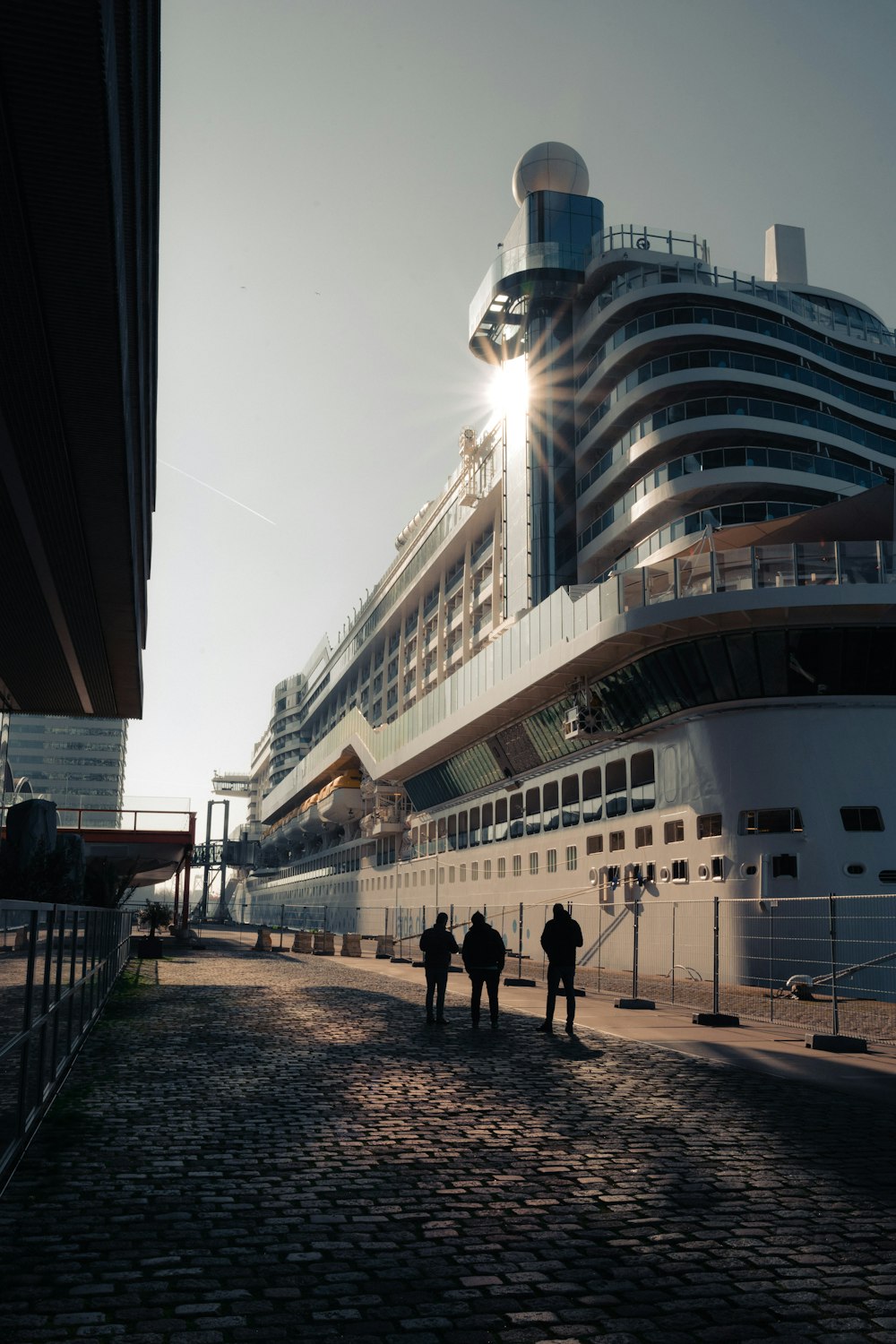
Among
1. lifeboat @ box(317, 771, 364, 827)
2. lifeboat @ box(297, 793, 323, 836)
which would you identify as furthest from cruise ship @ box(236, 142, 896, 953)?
lifeboat @ box(297, 793, 323, 836)

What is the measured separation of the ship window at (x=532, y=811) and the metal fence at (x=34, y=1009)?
28.8 meters

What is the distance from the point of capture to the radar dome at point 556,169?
161ft

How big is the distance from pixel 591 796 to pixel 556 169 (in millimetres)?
28825

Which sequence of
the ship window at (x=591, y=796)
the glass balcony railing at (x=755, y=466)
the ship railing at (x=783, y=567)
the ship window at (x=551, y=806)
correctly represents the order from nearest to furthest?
1. the ship railing at (x=783, y=567)
2. the ship window at (x=591, y=796)
3. the glass balcony railing at (x=755, y=466)
4. the ship window at (x=551, y=806)

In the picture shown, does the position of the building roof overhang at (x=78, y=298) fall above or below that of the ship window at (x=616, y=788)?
above

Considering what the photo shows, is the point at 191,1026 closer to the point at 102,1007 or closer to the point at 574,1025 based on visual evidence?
the point at 102,1007

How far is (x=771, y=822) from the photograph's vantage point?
2633 cm

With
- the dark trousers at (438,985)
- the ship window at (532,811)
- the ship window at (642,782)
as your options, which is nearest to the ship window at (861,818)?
the ship window at (642,782)

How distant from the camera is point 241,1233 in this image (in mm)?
6027

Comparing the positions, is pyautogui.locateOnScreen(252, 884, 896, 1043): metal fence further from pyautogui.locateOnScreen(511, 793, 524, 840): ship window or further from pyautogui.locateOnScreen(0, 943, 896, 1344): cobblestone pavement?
pyautogui.locateOnScreen(511, 793, 524, 840): ship window

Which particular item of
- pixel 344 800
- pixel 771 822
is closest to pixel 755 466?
pixel 771 822

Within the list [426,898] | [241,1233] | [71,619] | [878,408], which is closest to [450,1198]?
[241,1233]

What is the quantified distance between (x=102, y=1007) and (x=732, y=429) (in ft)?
83.0

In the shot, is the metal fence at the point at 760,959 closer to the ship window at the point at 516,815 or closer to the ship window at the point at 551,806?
the ship window at the point at 551,806
